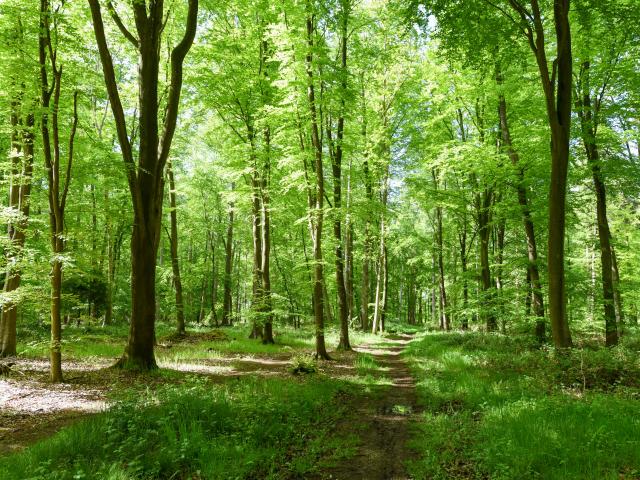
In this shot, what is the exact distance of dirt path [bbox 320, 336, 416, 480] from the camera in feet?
15.6

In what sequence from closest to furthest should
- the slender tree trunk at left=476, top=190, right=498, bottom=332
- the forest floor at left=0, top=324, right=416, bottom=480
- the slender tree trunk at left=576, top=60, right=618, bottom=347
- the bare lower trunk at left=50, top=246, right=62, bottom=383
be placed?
the forest floor at left=0, top=324, right=416, bottom=480
the bare lower trunk at left=50, top=246, right=62, bottom=383
the slender tree trunk at left=576, top=60, right=618, bottom=347
the slender tree trunk at left=476, top=190, right=498, bottom=332

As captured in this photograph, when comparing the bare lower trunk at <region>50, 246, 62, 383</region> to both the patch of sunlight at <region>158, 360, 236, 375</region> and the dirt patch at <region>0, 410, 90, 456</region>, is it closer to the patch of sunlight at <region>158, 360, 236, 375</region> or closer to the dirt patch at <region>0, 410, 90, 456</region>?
the dirt patch at <region>0, 410, 90, 456</region>

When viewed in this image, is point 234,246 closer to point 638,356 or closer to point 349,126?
point 349,126

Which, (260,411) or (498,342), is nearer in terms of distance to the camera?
(260,411)

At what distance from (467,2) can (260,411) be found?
9.13 metres

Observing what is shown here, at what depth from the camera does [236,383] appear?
817 centimetres

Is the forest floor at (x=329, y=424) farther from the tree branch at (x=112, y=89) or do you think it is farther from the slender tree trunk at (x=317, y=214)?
the tree branch at (x=112, y=89)

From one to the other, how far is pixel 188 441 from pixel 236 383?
11.2ft

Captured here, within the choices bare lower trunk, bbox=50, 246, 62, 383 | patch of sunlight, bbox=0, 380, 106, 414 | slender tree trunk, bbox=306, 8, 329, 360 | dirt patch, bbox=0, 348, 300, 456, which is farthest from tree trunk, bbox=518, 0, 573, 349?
bare lower trunk, bbox=50, 246, 62, 383

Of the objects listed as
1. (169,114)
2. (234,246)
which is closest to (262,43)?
(169,114)

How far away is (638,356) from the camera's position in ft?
29.6

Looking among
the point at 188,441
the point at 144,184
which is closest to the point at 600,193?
the point at 144,184

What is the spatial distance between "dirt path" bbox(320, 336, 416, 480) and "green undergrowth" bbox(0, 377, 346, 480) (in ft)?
1.27

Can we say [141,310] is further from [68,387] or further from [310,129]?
[310,129]
